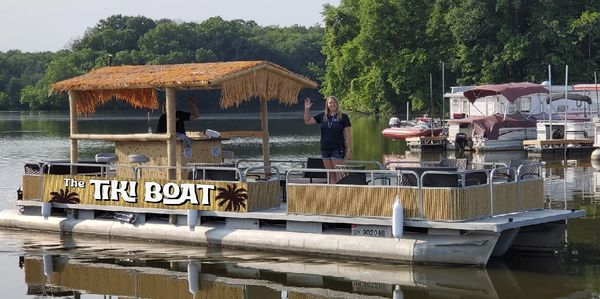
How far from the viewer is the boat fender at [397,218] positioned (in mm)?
17641

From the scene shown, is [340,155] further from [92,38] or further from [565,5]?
[92,38]

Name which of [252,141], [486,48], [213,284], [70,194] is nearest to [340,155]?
[213,284]

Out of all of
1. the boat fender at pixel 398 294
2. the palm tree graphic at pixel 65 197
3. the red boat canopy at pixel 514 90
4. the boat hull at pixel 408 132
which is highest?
the red boat canopy at pixel 514 90

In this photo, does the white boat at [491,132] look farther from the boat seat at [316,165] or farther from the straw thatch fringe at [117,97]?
the boat seat at [316,165]

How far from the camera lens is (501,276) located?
693 inches

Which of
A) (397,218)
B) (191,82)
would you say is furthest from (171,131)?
(397,218)

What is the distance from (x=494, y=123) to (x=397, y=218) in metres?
36.0

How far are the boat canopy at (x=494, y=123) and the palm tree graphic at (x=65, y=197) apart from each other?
3299 centimetres

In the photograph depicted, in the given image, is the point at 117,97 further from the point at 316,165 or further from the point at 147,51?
the point at 147,51

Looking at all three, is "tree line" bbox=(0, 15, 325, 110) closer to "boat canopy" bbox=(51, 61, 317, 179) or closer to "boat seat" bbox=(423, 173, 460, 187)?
"boat canopy" bbox=(51, 61, 317, 179)

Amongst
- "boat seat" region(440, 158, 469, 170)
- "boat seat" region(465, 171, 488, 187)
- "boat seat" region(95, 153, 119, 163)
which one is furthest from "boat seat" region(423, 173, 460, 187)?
"boat seat" region(95, 153, 119, 163)

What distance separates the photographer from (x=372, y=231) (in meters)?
18.5

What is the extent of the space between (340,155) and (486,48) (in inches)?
2386

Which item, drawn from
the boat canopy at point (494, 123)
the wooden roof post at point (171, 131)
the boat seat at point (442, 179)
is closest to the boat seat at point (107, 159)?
the wooden roof post at point (171, 131)
